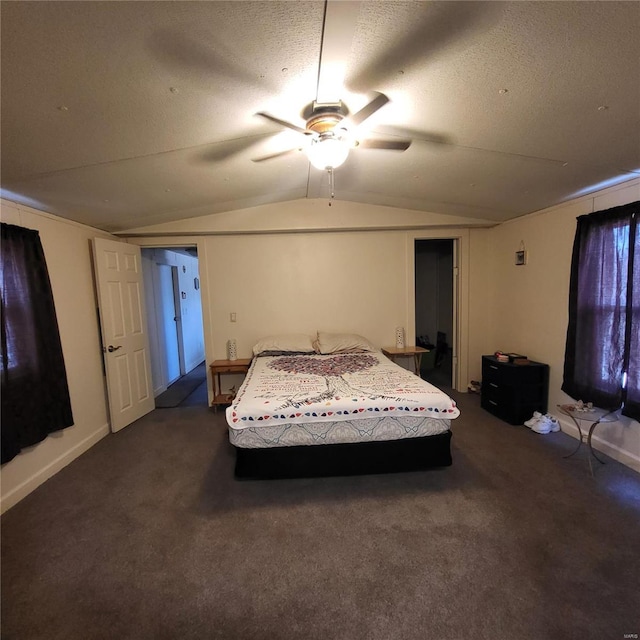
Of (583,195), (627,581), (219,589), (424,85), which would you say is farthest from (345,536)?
(583,195)

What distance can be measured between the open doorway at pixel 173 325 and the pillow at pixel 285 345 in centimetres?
131

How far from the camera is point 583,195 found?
2.81 meters

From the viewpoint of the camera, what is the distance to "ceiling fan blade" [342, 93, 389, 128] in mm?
1414

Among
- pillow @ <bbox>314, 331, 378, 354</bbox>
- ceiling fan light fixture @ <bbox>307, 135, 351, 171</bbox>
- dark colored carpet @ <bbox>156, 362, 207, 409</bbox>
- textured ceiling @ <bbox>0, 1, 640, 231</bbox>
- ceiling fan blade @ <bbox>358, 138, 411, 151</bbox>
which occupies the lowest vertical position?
dark colored carpet @ <bbox>156, 362, 207, 409</bbox>

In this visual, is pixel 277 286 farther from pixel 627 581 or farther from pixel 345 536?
pixel 627 581

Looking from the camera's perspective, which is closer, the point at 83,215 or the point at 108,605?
the point at 108,605

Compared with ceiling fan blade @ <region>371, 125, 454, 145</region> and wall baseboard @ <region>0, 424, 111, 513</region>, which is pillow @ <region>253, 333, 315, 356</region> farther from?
ceiling fan blade @ <region>371, 125, 454, 145</region>

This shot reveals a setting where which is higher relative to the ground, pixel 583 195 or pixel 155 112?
pixel 155 112

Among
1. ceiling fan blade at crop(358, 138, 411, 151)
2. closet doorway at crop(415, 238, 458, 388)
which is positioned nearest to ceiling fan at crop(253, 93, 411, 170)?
ceiling fan blade at crop(358, 138, 411, 151)

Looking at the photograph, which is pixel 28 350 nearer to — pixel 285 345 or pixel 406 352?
pixel 285 345

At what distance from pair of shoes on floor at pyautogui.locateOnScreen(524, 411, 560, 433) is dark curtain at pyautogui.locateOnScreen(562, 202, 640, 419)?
39 centimetres

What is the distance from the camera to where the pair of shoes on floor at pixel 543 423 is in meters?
3.13

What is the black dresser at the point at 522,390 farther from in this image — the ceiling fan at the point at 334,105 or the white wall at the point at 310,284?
the ceiling fan at the point at 334,105

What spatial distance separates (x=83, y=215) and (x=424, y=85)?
2.99 m
